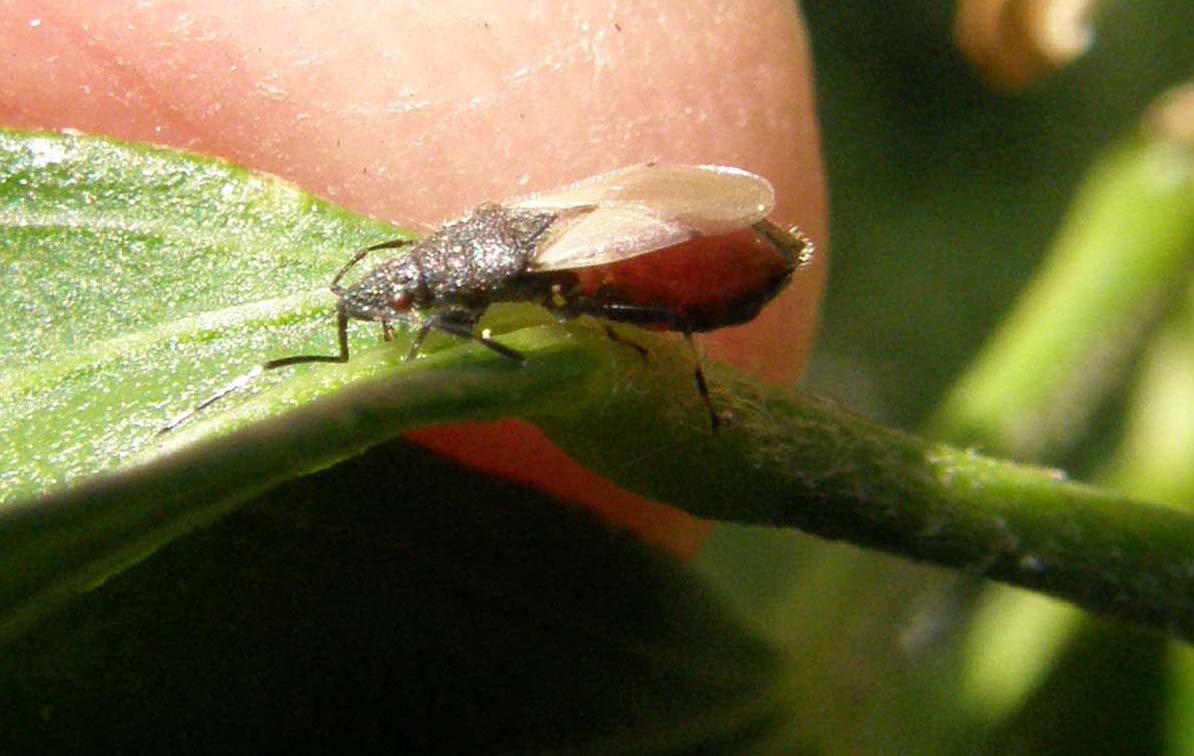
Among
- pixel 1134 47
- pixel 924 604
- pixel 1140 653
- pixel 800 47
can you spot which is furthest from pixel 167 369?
pixel 1134 47

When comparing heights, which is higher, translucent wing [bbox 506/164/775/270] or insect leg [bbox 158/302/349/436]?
translucent wing [bbox 506/164/775/270]

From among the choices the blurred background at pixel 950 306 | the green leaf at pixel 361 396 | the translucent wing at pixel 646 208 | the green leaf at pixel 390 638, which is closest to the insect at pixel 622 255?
the translucent wing at pixel 646 208

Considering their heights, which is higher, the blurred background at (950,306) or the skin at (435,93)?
the skin at (435,93)

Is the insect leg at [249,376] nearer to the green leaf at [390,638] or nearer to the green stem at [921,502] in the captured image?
the green leaf at [390,638]

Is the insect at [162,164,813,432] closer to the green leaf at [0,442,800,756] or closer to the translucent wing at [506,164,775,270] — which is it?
the translucent wing at [506,164,775,270]

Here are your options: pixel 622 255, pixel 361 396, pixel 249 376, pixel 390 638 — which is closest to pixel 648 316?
pixel 622 255

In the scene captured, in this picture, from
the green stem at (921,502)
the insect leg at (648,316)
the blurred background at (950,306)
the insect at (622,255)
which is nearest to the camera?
the green stem at (921,502)

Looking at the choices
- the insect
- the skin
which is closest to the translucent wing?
the insect

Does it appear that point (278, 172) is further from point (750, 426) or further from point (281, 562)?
point (750, 426)
